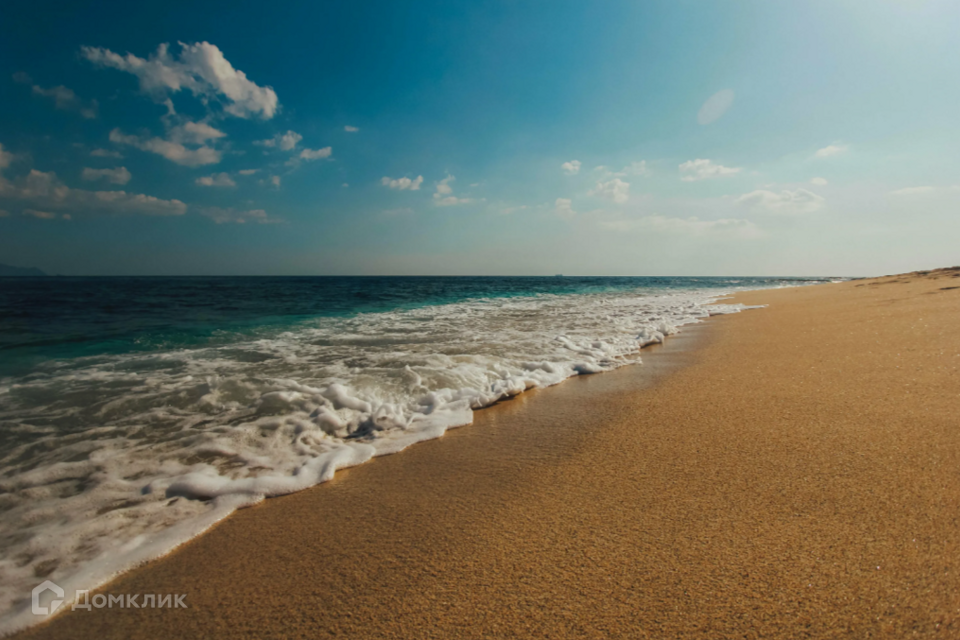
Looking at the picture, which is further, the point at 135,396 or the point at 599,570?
the point at 135,396

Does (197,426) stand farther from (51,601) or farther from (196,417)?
(51,601)

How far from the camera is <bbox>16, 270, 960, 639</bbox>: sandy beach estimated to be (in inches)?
43.9

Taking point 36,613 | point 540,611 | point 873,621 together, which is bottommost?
point 36,613

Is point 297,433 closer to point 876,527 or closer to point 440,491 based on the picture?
point 440,491

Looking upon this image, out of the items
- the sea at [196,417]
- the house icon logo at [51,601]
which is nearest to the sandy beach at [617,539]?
the house icon logo at [51,601]

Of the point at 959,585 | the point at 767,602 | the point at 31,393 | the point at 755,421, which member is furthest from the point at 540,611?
the point at 31,393

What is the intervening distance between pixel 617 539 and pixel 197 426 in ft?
9.69

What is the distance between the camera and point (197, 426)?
288 cm

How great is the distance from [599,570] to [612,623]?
21cm

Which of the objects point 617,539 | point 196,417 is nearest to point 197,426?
point 196,417

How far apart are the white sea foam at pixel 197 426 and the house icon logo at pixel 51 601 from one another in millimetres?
22

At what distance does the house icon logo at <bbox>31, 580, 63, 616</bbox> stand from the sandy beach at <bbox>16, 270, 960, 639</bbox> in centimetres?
8

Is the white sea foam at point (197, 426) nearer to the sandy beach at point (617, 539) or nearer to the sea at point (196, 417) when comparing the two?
the sea at point (196, 417)

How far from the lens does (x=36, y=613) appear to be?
4.31 feet
